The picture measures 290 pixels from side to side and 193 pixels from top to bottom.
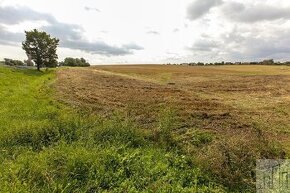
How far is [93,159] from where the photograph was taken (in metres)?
11.0

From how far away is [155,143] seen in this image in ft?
43.8

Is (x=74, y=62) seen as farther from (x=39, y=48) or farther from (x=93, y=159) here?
(x=93, y=159)

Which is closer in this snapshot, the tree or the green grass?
the green grass

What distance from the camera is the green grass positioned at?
9.81 metres

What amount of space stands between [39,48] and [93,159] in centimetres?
6063

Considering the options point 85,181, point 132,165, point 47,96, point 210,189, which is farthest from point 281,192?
point 47,96

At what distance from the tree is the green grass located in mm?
54689

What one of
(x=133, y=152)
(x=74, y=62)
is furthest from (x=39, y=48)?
(x=133, y=152)

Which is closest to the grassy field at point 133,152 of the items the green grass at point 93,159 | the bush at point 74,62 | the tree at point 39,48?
the green grass at point 93,159

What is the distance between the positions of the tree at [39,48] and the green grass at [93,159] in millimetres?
54689

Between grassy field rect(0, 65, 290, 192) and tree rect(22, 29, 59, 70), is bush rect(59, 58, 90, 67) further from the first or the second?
grassy field rect(0, 65, 290, 192)

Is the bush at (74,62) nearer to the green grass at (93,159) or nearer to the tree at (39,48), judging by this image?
the tree at (39,48)

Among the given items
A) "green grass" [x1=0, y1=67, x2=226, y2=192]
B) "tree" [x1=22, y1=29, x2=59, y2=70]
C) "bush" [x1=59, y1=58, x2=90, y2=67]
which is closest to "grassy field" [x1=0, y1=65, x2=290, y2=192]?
"green grass" [x1=0, y1=67, x2=226, y2=192]

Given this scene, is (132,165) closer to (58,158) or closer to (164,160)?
(164,160)
